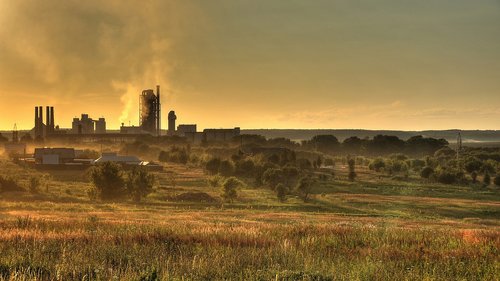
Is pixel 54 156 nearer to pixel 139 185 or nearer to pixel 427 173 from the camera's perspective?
pixel 139 185

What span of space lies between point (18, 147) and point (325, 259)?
6682 inches

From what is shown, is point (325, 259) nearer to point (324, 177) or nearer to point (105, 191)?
point (105, 191)

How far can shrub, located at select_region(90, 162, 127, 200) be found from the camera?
235 feet

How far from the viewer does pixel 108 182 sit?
7200 centimetres

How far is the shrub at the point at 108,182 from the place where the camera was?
71562mm

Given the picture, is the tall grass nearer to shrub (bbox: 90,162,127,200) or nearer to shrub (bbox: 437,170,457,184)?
shrub (bbox: 90,162,127,200)

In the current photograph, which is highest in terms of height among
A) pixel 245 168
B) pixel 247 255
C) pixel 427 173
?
pixel 247 255

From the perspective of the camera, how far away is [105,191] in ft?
235

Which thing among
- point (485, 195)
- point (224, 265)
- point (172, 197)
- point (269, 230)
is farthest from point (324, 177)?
point (224, 265)

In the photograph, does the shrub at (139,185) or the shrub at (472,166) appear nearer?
the shrub at (139,185)

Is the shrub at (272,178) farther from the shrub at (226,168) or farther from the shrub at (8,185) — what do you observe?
the shrub at (8,185)

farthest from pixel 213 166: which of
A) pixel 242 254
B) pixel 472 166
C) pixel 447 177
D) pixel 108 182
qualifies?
pixel 242 254

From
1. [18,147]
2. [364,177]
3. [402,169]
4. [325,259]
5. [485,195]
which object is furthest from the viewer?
[18,147]

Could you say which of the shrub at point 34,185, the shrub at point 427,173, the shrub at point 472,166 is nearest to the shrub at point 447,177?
the shrub at point 427,173
